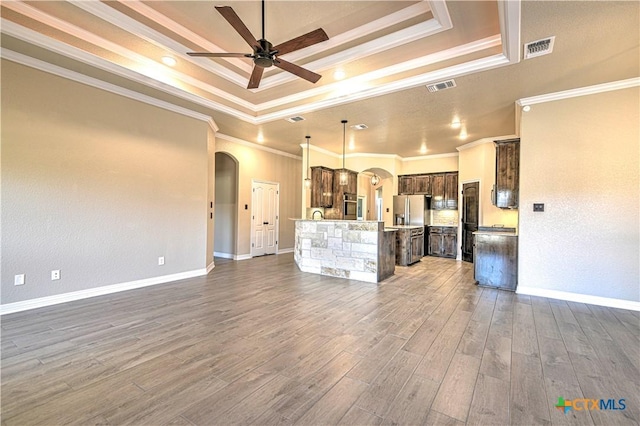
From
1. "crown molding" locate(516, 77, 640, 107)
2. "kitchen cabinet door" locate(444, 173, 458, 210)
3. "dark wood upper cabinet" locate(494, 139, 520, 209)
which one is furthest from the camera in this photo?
"kitchen cabinet door" locate(444, 173, 458, 210)

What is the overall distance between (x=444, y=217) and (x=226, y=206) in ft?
20.7

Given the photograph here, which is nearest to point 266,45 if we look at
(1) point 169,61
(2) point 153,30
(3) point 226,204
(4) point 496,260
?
(2) point 153,30

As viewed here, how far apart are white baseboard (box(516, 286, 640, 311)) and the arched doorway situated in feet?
20.6

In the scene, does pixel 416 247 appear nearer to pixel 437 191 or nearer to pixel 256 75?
pixel 437 191

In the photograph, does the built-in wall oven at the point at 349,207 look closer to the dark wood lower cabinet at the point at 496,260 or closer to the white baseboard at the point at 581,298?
the dark wood lower cabinet at the point at 496,260

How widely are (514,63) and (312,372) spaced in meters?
3.97

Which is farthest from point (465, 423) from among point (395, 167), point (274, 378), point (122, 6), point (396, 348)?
point (395, 167)

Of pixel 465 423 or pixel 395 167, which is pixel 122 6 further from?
pixel 395 167

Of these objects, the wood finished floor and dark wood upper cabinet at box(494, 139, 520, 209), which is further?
dark wood upper cabinet at box(494, 139, 520, 209)

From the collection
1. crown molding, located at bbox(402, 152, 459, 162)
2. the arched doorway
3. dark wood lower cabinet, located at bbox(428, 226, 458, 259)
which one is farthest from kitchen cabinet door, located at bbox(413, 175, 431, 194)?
the arched doorway

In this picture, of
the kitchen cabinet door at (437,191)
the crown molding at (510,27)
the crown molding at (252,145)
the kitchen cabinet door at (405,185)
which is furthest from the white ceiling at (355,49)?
the kitchen cabinet door at (405,185)

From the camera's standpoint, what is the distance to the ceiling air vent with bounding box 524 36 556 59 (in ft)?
9.50

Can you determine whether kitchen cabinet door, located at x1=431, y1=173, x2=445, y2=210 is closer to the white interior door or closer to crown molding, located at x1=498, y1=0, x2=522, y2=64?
the white interior door

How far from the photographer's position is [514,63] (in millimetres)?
3299
